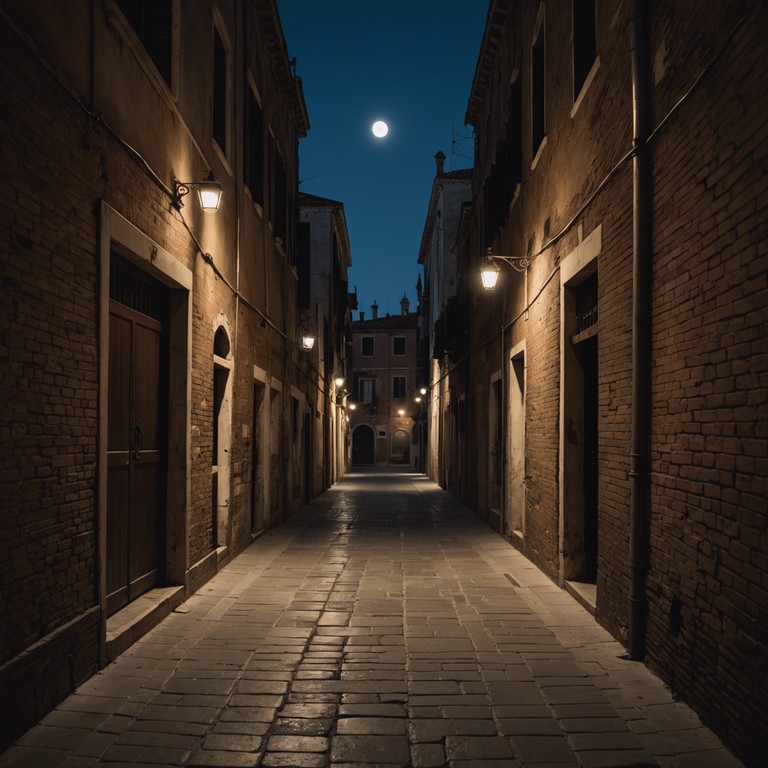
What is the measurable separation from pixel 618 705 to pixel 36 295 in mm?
3975

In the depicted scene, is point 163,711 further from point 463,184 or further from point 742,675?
point 463,184

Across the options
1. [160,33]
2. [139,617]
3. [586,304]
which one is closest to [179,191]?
[160,33]

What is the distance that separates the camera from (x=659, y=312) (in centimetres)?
474

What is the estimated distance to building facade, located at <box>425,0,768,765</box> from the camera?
3510 millimetres

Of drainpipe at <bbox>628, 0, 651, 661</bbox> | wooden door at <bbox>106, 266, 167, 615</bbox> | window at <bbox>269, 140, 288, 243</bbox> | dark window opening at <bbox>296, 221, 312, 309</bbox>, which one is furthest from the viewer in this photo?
dark window opening at <bbox>296, 221, 312, 309</bbox>

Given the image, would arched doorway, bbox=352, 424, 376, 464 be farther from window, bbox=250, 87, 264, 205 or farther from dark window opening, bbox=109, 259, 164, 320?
dark window opening, bbox=109, 259, 164, 320

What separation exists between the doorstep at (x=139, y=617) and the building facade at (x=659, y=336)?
3.52 metres

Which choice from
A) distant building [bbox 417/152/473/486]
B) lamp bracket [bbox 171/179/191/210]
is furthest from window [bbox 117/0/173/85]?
distant building [bbox 417/152/473/486]

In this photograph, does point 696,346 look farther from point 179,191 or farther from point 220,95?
point 220,95

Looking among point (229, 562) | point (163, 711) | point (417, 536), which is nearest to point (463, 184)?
point (417, 536)

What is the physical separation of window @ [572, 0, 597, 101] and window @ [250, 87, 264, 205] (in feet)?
15.7

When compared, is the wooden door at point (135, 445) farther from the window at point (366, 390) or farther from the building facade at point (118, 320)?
the window at point (366, 390)

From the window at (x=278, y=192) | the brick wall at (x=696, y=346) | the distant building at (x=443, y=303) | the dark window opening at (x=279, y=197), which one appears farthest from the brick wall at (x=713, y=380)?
the distant building at (x=443, y=303)

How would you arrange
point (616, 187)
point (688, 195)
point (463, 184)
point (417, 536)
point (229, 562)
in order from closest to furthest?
point (688, 195) < point (616, 187) < point (229, 562) < point (417, 536) < point (463, 184)
